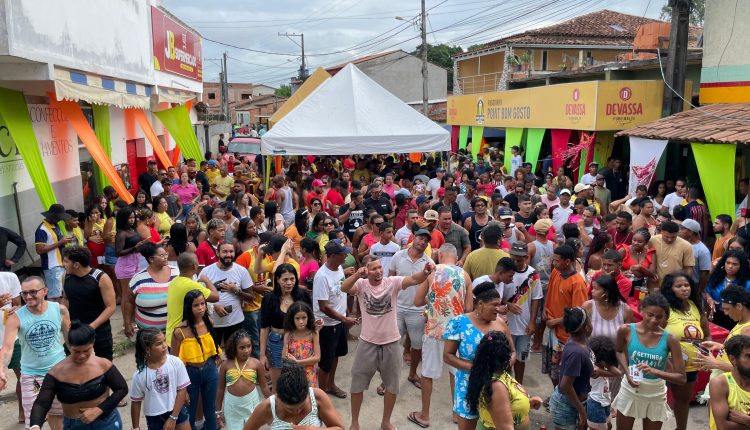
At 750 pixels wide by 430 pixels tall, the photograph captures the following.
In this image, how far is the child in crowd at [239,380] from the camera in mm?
4426

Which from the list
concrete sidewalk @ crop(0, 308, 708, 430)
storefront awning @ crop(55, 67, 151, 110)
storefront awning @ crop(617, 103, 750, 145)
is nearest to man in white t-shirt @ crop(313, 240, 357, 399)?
concrete sidewalk @ crop(0, 308, 708, 430)

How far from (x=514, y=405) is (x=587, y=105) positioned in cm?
1177

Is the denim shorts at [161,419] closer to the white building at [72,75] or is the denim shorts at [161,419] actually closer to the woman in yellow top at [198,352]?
the woman in yellow top at [198,352]

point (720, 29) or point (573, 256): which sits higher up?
point (720, 29)

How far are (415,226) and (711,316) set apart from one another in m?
3.27

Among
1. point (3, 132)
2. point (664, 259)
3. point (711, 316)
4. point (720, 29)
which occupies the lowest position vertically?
point (711, 316)

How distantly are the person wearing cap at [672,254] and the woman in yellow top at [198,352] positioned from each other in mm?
4483

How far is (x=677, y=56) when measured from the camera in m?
12.9

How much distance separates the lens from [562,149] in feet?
50.6

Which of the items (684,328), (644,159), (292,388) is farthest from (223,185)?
(292,388)

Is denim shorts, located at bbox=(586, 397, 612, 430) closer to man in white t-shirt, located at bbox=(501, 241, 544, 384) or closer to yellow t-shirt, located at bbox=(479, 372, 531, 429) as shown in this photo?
yellow t-shirt, located at bbox=(479, 372, 531, 429)

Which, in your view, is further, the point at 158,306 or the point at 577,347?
the point at 158,306

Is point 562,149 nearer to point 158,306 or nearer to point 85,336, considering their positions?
point 158,306

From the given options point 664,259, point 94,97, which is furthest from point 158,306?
point 94,97
